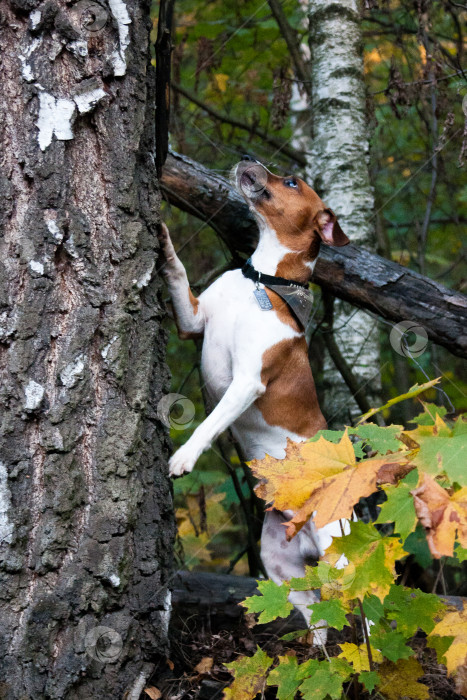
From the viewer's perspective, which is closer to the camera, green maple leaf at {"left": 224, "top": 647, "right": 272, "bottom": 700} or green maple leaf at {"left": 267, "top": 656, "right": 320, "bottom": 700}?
green maple leaf at {"left": 267, "top": 656, "right": 320, "bottom": 700}

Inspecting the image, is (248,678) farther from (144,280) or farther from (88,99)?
(88,99)

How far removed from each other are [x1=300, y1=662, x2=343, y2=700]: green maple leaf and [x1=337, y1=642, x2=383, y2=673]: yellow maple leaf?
0.07 metres

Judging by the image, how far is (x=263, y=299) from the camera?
295 cm

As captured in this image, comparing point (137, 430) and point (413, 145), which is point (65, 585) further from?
point (413, 145)

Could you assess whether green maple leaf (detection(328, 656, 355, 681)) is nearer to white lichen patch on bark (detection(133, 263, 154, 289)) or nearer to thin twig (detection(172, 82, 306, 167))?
white lichen patch on bark (detection(133, 263, 154, 289))

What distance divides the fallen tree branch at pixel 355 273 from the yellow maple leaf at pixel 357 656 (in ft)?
5.16

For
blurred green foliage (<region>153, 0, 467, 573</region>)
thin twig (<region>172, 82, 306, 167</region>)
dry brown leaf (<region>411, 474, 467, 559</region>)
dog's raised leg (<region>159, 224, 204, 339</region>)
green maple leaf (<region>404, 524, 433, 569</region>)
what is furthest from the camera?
thin twig (<region>172, 82, 306, 167</region>)

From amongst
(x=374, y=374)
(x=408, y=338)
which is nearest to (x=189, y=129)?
(x=374, y=374)

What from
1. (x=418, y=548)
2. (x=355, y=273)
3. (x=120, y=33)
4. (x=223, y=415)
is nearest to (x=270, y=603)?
(x=223, y=415)

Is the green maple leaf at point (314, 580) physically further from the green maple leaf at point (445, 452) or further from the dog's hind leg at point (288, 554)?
the dog's hind leg at point (288, 554)

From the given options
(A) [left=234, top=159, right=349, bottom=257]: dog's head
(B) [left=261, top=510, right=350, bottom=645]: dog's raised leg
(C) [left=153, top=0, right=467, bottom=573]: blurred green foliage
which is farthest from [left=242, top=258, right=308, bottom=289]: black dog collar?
(C) [left=153, top=0, right=467, bottom=573]: blurred green foliage

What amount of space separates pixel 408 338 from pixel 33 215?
2008 millimetres

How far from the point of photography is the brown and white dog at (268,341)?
2.88 m

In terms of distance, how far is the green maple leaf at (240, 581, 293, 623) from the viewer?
1744mm
